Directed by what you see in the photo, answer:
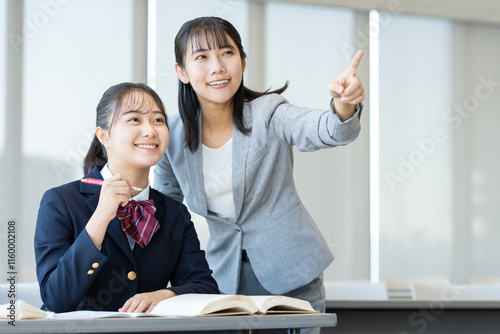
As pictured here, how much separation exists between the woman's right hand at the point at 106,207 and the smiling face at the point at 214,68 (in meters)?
0.47

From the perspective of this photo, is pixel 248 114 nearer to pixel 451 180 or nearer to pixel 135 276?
pixel 135 276

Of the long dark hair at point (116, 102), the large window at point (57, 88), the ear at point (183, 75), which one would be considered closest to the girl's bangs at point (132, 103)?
the long dark hair at point (116, 102)

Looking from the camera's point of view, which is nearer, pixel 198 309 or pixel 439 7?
pixel 198 309

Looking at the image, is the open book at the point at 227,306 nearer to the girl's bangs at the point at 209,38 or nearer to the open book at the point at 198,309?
the open book at the point at 198,309

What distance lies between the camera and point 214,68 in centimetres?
170

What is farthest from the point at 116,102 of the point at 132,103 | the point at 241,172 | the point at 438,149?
the point at 438,149

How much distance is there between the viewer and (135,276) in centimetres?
147

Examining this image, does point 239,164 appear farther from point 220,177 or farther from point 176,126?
point 176,126

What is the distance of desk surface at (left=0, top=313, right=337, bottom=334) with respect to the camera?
1039mm

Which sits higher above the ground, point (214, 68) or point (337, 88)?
point (214, 68)

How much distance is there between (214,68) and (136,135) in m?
0.32

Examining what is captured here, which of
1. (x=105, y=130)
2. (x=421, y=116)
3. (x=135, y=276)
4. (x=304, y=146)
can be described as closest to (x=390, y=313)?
(x=304, y=146)

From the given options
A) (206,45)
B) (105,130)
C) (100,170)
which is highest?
(206,45)

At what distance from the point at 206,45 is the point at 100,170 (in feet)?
1.61
